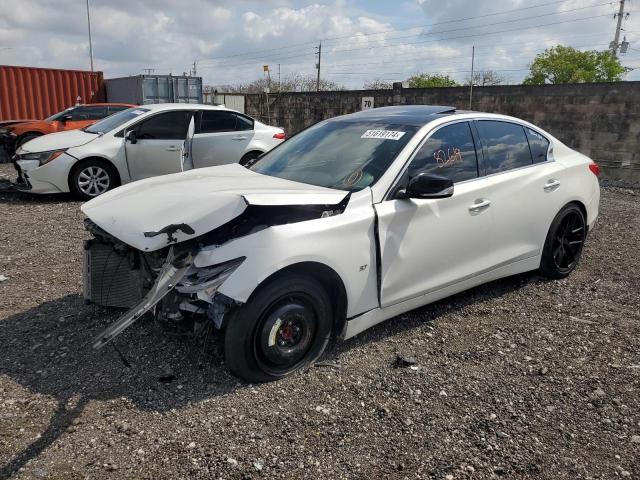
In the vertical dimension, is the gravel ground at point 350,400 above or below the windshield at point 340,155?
below

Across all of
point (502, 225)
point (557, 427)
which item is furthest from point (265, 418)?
point (502, 225)

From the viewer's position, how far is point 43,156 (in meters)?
8.19

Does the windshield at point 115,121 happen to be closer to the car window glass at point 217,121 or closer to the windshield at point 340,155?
the car window glass at point 217,121

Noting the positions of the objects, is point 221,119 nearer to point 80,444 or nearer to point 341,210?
point 341,210

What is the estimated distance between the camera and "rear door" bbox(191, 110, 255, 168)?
29.8 ft

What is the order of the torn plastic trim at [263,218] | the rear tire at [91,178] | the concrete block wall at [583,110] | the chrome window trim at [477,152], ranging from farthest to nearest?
the concrete block wall at [583,110] → the rear tire at [91,178] → the chrome window trim at [477,152] → the torn plastic trim at [263,218]

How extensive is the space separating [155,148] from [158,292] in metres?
6.26

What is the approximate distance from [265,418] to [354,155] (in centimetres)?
191

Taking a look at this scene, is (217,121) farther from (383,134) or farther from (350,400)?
(350,400)

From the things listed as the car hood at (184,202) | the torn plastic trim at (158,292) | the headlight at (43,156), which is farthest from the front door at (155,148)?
the torn plastic trim at (158,292)

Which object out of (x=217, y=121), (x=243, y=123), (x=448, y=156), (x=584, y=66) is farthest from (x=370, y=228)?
(x=584, y=66)

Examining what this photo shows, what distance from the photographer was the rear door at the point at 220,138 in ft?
29.8

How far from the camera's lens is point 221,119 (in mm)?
9461

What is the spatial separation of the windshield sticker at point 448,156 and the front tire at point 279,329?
1.37 meters
